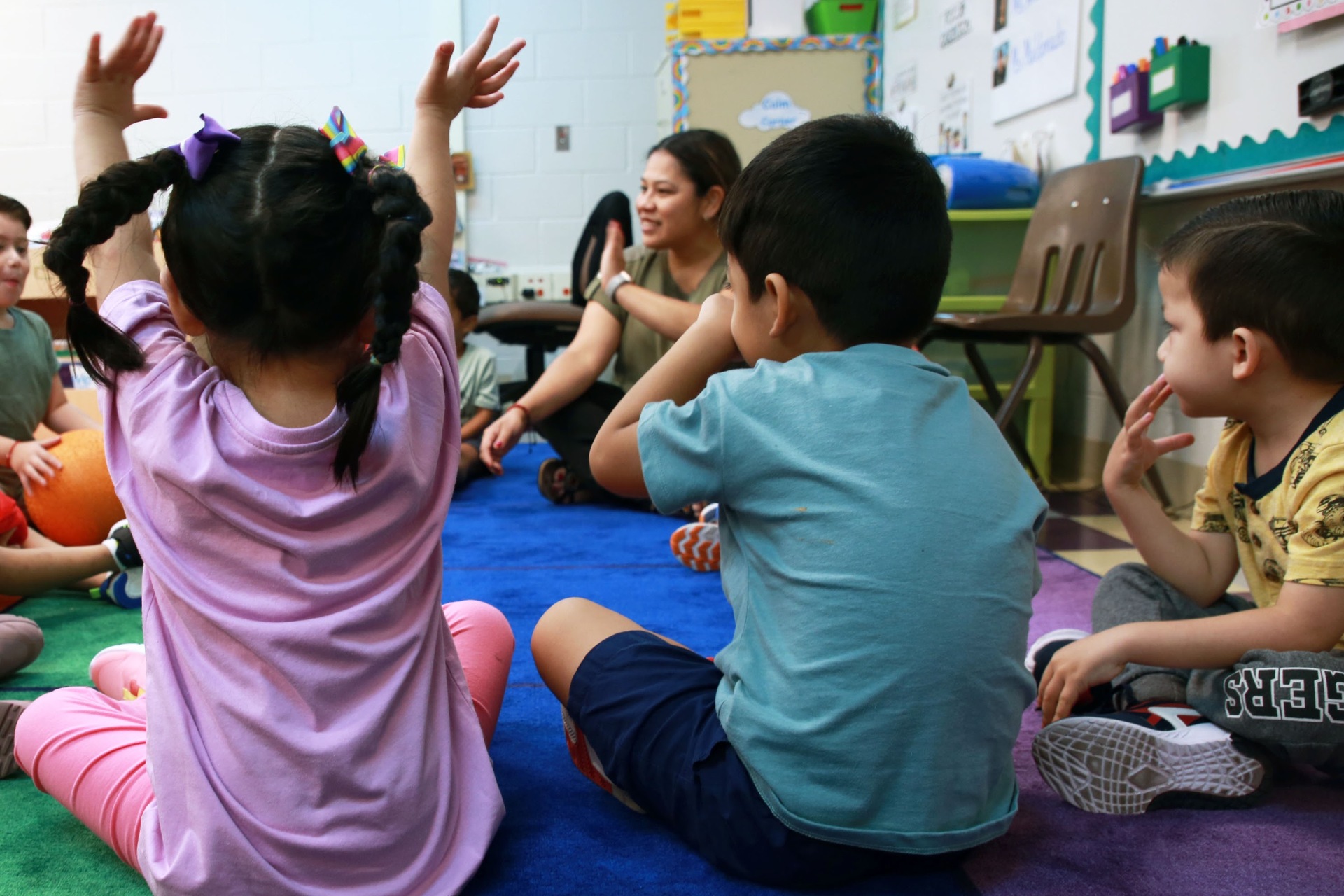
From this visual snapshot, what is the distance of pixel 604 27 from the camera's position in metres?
4.34

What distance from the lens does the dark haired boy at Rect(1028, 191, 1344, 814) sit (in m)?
0.95

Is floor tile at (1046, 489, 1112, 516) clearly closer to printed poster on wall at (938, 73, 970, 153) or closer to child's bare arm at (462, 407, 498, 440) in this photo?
printed poster on wall at (938, 73, 970, 153)

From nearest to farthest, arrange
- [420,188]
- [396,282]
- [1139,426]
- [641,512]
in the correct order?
[396,282] → [420,188] → [1139,426] → [641,512]

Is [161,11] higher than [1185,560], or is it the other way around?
[161,11]

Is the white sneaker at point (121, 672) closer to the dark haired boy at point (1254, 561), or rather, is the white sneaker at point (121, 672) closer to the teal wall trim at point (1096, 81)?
the dark haired boy at point (1254, 561)

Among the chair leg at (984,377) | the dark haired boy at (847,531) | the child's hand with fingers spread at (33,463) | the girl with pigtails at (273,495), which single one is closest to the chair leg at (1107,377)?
the chair leg at (984,377)

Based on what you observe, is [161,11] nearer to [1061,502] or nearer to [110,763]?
[1061,502]

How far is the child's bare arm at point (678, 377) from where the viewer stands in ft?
2.88

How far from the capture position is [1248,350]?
102 centimetres

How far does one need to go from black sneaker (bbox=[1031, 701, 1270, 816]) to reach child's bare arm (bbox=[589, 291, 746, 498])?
0.49 metres

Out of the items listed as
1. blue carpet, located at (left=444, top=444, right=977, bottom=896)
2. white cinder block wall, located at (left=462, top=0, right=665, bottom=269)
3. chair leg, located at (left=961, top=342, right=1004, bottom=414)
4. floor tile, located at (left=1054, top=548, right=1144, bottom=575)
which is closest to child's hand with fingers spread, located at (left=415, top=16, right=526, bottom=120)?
blue carpet, located at (left=444, top=444, right=977, bottom=896)

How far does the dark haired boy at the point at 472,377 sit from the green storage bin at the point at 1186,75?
1.96 m

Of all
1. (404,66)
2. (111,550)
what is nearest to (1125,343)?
(111,550)

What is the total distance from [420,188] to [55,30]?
4.47 meters
